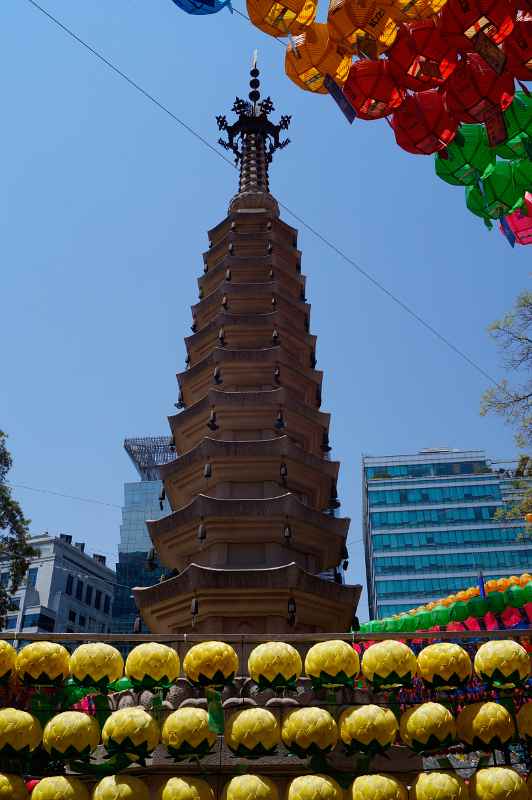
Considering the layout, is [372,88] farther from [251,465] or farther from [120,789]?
[251,465]

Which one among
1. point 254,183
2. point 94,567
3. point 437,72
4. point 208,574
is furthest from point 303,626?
point 94,567

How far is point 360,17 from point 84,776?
1140 cm

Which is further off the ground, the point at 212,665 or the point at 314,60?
the point at 314,60

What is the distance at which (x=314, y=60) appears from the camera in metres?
10.2

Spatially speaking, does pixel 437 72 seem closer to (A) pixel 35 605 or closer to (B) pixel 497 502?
(A) pixel 35 605

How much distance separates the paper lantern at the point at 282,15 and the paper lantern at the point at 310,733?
9087 millimetres

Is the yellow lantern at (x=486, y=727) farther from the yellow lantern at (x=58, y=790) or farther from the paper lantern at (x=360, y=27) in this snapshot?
the paper lantern at (x=360, y=27)

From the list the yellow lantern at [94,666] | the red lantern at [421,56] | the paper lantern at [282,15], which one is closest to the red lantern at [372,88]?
the red lantern at [421,56]

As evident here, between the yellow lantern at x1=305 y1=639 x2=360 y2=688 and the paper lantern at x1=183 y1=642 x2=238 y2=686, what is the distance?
112 cm

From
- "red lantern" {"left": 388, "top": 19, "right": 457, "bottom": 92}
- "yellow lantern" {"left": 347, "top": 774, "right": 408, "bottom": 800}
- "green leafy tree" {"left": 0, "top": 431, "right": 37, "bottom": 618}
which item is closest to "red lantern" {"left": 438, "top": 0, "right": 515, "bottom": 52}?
"red lantern" {"left": 388, "top": 19, "right": 457, "bottom": 92}

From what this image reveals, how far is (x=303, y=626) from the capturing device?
61.7 feet

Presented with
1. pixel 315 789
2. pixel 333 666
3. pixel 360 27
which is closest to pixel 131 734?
pixel 315 789

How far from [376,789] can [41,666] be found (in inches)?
194

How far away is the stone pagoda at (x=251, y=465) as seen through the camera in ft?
58.3
